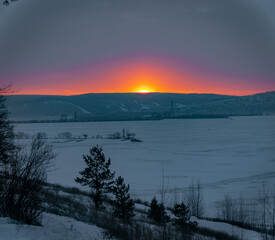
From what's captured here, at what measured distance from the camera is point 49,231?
3.81 metres

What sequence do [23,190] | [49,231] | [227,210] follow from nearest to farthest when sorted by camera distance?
[49,231] → [23,190] → [227,210]

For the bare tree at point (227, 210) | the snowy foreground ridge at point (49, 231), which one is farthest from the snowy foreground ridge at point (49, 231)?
the bare tree at point (227, 210)

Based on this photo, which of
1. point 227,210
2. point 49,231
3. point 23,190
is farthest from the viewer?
point 227,210

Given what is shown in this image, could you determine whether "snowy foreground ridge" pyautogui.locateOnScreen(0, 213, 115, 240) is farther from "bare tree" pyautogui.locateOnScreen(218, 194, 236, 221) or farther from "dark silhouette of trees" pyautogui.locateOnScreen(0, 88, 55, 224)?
"bare tree" pyautogui.locateOnScreen(218, 194, 236, 221)

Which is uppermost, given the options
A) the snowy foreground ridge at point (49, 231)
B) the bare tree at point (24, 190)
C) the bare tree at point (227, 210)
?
the bare tree at point (24, 190)

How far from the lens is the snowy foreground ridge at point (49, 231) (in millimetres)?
3398

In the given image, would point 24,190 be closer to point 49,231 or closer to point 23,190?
point 23,190

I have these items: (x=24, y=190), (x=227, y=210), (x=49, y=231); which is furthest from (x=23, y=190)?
(x=227, y=210)

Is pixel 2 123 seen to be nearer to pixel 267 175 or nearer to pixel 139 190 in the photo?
pixel 139 190

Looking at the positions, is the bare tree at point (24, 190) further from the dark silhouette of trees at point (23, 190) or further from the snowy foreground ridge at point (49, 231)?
the snowy foreground ridge at point (49, 231)

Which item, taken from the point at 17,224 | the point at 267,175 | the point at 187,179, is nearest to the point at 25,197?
the point at 17,224

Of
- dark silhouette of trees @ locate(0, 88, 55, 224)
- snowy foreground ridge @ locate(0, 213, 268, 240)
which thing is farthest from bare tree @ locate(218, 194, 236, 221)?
dark silhouette of trees @ locate(0, 88, 55, 224)

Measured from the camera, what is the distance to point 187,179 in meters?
24.9

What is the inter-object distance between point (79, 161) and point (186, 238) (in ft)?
105
